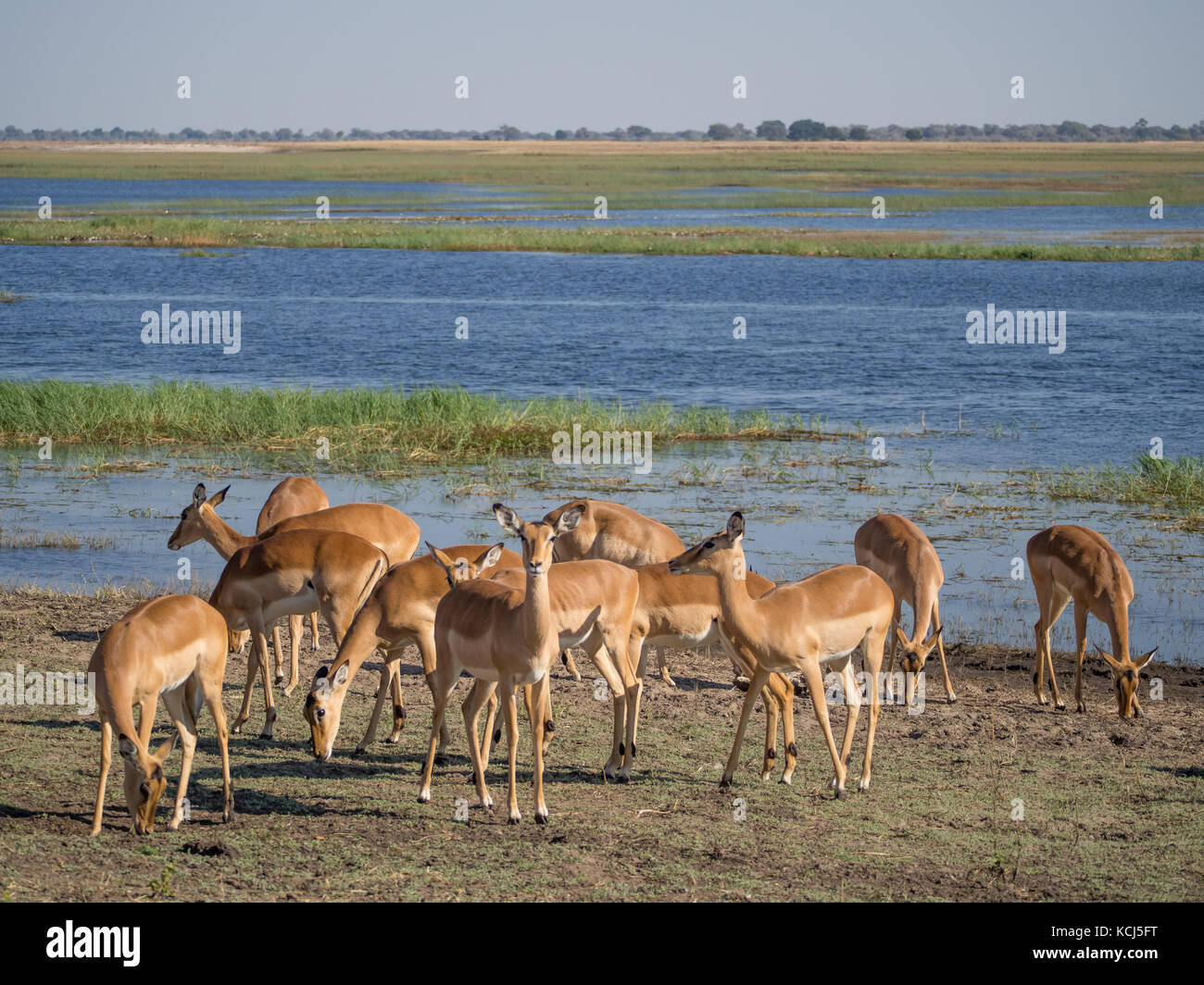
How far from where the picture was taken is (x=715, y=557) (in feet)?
26.9

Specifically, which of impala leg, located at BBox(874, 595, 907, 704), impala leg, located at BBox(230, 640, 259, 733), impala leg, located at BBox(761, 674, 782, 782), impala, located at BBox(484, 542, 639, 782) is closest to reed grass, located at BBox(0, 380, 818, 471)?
impala leg, located at BBox(874, 595, 907, 704)

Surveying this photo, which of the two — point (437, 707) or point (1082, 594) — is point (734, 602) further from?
point (1082, 594)

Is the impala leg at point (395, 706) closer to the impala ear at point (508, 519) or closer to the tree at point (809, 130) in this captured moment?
the impala ear at point (508, 519)

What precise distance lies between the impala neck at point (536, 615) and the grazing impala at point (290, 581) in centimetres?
235

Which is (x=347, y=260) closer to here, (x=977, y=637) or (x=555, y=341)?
(x=555, y=341)

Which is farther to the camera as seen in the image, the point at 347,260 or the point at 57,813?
the point at 347,260

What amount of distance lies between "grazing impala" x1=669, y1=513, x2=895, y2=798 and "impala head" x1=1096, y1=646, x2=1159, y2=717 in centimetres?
230

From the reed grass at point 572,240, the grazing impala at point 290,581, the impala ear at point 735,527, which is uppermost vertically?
the reed grass at point 572,240

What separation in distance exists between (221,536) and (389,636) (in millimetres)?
2688

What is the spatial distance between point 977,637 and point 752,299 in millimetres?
32332

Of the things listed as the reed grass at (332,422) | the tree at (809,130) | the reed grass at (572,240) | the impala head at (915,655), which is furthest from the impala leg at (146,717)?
the tree at (809,130)

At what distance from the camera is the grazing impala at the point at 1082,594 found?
405 inches

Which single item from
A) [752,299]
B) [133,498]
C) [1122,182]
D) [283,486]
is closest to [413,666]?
[283,486]
